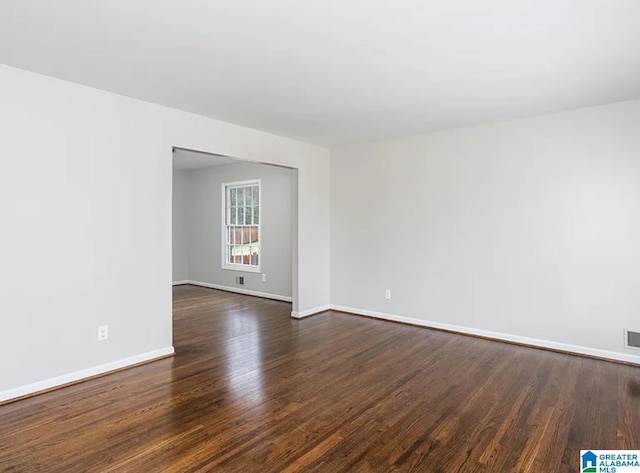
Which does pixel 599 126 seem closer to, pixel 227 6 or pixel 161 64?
pixel 227 6

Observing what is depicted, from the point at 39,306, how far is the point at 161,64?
81.4 inches

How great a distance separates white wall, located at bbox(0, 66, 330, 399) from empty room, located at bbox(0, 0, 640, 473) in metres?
0.02

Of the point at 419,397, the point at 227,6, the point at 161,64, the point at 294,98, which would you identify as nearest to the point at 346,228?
the point at 294,98

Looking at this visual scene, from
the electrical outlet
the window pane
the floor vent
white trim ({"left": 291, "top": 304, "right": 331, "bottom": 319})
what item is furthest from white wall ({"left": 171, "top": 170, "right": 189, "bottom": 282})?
the floor vent

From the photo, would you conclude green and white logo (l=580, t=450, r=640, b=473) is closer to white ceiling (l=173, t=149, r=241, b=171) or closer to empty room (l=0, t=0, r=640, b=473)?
empty room (l=0, t=0, r=640, b=473)

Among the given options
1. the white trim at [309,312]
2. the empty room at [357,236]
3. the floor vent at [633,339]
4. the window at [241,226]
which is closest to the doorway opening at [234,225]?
the window at [241,226]

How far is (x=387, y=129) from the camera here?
4.70 metres

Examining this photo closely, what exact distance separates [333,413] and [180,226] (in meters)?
6.75

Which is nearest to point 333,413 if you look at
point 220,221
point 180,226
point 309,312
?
point 309,312

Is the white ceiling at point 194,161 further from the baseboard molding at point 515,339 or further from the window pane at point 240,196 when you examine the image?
the baseboard molding at point 515,339

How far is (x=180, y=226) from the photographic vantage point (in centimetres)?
845

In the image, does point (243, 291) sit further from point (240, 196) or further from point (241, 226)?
point (240, 196)

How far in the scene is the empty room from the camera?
2.22m

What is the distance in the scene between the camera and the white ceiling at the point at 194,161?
6.57m
